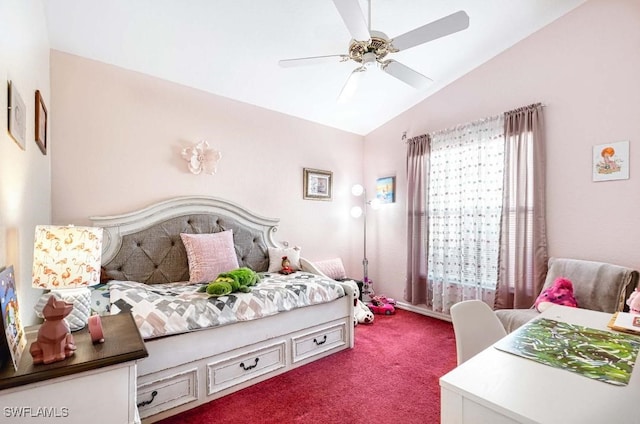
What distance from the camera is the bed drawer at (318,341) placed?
7.75 feet

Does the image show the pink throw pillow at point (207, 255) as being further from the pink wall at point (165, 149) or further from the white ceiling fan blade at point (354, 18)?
the white ceiling fan blade at point (354, 18)

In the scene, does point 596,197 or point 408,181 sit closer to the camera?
point 596,197

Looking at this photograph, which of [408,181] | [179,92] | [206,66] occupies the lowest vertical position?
[408,181]

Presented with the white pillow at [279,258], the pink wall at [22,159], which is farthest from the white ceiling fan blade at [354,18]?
the white pillow at [279,258]

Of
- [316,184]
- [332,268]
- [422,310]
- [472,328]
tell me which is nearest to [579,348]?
[472,328]

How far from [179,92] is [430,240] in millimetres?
3065

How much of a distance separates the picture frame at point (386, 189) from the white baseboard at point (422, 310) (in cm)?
135

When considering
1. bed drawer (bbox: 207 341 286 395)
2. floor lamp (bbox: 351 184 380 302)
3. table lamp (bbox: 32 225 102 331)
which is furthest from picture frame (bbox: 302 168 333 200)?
table lamp (bbox: 32 225 102 331)

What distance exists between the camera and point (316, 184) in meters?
3.84

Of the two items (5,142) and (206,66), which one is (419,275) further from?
(5,142)

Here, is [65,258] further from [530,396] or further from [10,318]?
[530,396]

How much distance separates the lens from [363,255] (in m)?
4.34

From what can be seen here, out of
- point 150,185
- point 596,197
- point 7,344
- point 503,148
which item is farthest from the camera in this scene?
point 503,148

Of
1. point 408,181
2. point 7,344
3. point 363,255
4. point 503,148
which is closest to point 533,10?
point 503,148
